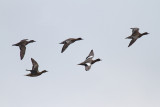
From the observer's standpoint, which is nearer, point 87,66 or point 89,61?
point 87,66

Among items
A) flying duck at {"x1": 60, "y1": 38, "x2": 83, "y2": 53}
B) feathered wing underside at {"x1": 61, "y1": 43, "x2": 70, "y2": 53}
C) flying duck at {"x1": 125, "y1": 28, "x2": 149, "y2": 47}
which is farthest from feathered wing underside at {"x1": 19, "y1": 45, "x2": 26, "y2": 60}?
flying duck at {"x1": 125, "y1": 28, "x2": 149, "y2": 47}

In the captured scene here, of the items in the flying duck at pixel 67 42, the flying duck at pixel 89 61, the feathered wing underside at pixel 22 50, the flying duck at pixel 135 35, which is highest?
the flying duck at pixel 135 35

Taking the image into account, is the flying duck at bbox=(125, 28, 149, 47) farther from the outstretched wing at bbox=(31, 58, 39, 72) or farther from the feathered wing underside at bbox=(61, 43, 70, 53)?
the outstretched wing at bbox=(31, 58, 39, 72)

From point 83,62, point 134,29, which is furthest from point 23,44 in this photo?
point 134,29

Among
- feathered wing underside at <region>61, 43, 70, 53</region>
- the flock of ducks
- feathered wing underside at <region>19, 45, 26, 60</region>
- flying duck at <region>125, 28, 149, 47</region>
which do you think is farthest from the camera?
feathered wing underside at <region>19, 45, 26, 60</region>

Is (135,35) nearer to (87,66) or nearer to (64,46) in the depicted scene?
(64,46)

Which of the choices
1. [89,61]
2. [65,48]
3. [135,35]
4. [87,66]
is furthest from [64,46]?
[135,35]

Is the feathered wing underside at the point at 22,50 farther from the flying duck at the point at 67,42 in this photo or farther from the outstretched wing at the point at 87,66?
the outstretched wing at the point at 87,66

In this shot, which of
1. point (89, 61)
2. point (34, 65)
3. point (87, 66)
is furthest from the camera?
point (34, 65)

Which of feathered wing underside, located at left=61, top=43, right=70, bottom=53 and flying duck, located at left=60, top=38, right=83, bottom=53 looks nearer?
feathered wing underside, located at left=61, top=43, right=70, bottom=53

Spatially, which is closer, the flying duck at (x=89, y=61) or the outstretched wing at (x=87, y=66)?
the outstretched wing at (x=87, y=66)

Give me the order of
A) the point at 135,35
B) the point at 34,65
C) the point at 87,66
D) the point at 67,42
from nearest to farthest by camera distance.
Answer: the point at 87,66
the point at 34,65
the point at 67,42
the point at 135,35

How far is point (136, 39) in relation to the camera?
62312mm

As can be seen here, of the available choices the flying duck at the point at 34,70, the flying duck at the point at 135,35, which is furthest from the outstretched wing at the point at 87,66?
the flying duck at the point at 135,35
